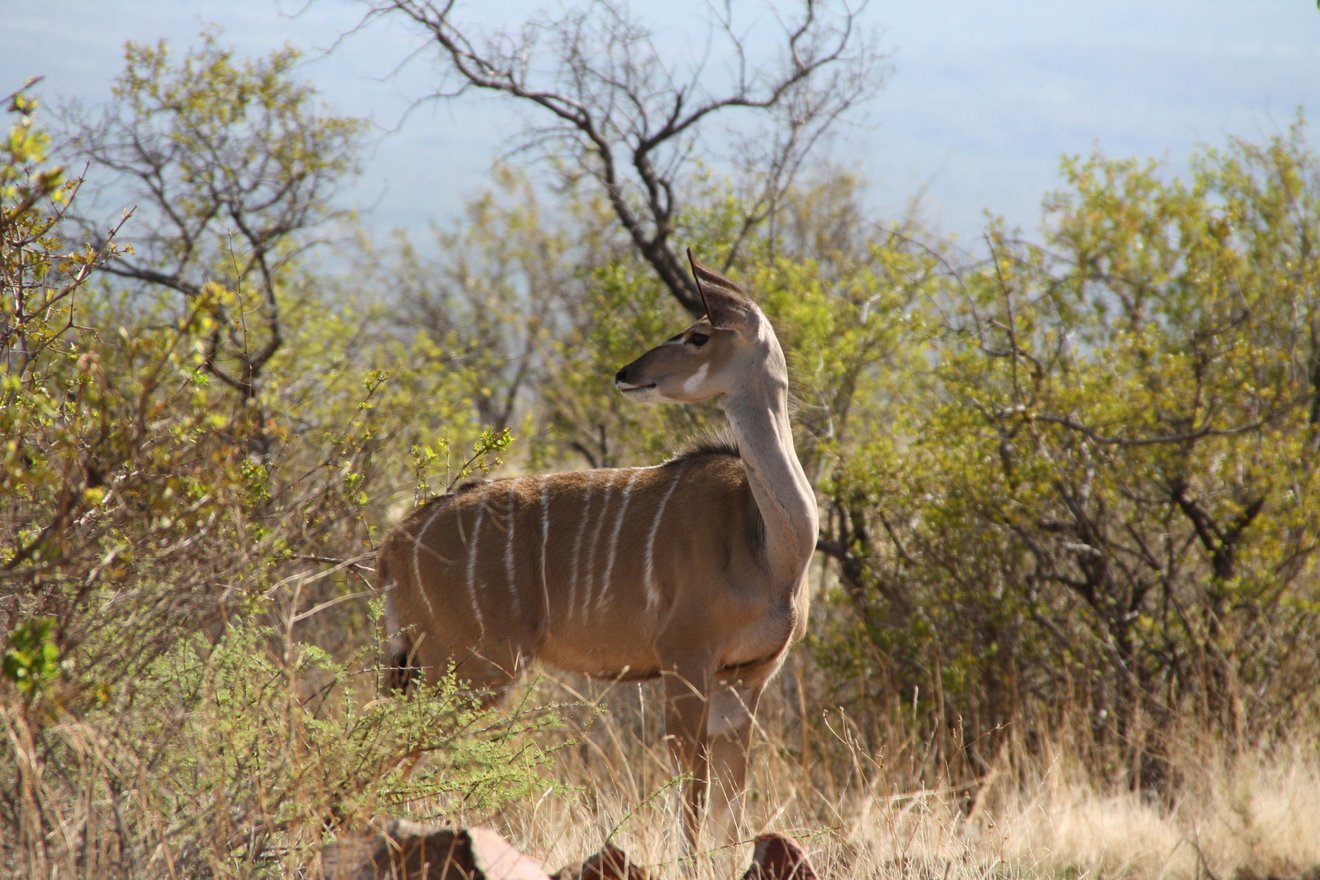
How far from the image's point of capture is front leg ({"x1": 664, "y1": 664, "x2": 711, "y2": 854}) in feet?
14.4

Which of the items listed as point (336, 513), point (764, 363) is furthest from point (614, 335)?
point (336, 513)

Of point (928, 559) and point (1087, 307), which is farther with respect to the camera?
point (1087, 307)

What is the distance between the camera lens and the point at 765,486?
452cm

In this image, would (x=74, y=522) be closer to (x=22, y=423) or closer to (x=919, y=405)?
(x=22, y=423)

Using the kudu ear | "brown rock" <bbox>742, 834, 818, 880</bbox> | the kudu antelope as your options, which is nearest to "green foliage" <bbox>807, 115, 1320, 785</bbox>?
the kudu antelope

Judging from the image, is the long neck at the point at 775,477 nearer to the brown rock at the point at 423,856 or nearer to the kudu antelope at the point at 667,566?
the kudu antelope at the point at 667,566

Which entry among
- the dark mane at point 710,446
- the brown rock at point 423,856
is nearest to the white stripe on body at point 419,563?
the dark mane at point 710,446

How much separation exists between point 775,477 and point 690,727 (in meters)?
0.85

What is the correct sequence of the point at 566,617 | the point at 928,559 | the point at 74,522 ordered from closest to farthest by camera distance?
the point at 74,522 < the point at 566,617 < the point at 928,559

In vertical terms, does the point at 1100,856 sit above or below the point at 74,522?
below

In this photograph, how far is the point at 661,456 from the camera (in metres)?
7.82

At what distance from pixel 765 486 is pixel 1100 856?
1.64 metres

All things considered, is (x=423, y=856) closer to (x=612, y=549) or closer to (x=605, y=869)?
(x=605, y=869)

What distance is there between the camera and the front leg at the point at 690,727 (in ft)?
14.4
